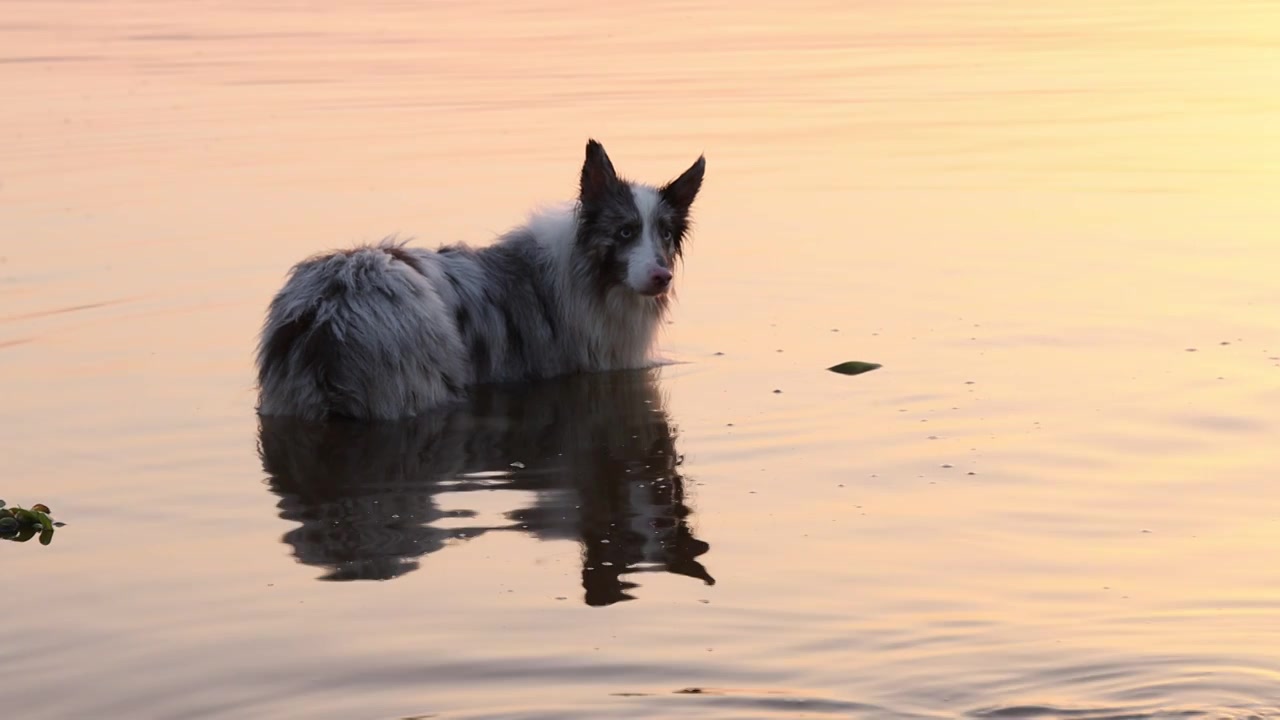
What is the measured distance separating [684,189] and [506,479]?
2.67 metres

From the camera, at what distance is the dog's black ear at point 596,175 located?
1052cm

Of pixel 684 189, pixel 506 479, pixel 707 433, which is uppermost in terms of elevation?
pixel 684 189

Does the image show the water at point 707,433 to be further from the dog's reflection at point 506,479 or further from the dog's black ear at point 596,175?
the dog's black ear at point 596,175

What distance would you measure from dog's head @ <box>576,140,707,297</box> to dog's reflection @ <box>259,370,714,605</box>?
2.05ft

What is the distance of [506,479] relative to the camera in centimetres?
866

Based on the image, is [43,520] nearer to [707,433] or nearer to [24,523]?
[24,523]

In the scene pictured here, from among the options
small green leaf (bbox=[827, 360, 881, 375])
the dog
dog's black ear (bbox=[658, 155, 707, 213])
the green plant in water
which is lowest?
the green plant in water

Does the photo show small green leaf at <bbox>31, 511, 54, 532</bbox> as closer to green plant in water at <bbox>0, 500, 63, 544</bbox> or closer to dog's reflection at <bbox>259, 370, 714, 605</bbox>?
green plant in water at <bbox>0, 500, 63, 544</bbox>

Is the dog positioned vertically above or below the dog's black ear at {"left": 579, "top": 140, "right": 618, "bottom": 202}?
below

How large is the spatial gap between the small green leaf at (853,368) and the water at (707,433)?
13cm

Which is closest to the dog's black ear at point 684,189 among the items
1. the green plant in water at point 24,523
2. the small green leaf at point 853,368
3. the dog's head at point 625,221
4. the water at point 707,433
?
the dog's head at point 625,221

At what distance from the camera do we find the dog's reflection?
748 centimetres

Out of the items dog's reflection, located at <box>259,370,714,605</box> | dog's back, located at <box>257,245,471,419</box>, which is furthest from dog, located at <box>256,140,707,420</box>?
dog's reflection, located at <box>259,370,714,605</box>

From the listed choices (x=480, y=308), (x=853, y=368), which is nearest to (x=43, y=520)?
(x=480, y=308)
